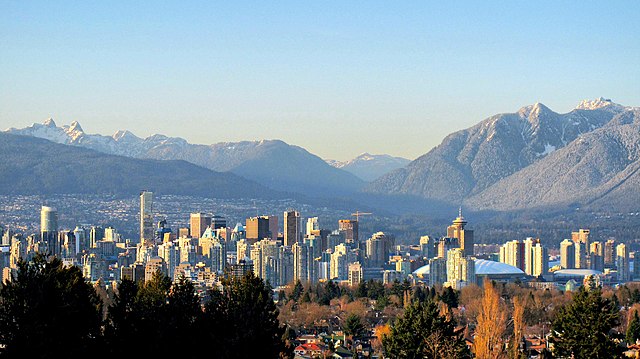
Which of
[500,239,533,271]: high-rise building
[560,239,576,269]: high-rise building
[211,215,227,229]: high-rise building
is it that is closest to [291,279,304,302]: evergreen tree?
[500,239,533,271]: high-rise building

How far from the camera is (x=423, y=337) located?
119 ft

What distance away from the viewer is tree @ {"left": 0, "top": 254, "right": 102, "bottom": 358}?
83.0ft

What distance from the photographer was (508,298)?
72938mm

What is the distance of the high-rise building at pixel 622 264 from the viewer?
5106 inches

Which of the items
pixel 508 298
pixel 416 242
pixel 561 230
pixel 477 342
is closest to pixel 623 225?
pixel 561 230

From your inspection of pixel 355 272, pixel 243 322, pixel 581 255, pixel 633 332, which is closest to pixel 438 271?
pixel 355 272

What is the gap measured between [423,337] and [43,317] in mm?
12978

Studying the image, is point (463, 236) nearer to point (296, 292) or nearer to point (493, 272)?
point (493, 272)

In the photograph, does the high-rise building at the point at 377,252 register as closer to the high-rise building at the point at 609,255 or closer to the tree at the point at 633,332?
the high-rise building at the point at 609,255

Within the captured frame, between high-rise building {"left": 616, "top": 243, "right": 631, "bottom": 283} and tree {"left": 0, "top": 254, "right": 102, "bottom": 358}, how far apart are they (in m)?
104

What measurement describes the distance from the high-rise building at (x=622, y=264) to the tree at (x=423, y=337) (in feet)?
303

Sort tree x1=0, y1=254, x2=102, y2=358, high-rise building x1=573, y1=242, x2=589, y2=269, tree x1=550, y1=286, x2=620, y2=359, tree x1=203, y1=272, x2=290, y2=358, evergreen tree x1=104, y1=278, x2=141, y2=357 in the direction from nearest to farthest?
tree x1=0, y1=254, x2=102, y2=358, evergreen tree x1=104, y1=278, x2=141, y2=357, tree x1=203, y1=272, x2=290, y2=358, tree x1=550, y1=286, x2=620, y2=359, high-rise building x1=573, y1=242, x2=589, y2=269

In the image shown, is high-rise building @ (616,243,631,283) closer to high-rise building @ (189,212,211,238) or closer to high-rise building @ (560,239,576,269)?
high-rise building @ (560,239,576,269)

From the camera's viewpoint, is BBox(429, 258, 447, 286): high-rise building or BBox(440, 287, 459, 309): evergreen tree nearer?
BBox(440, 287, 459, 309): evergreen tree
